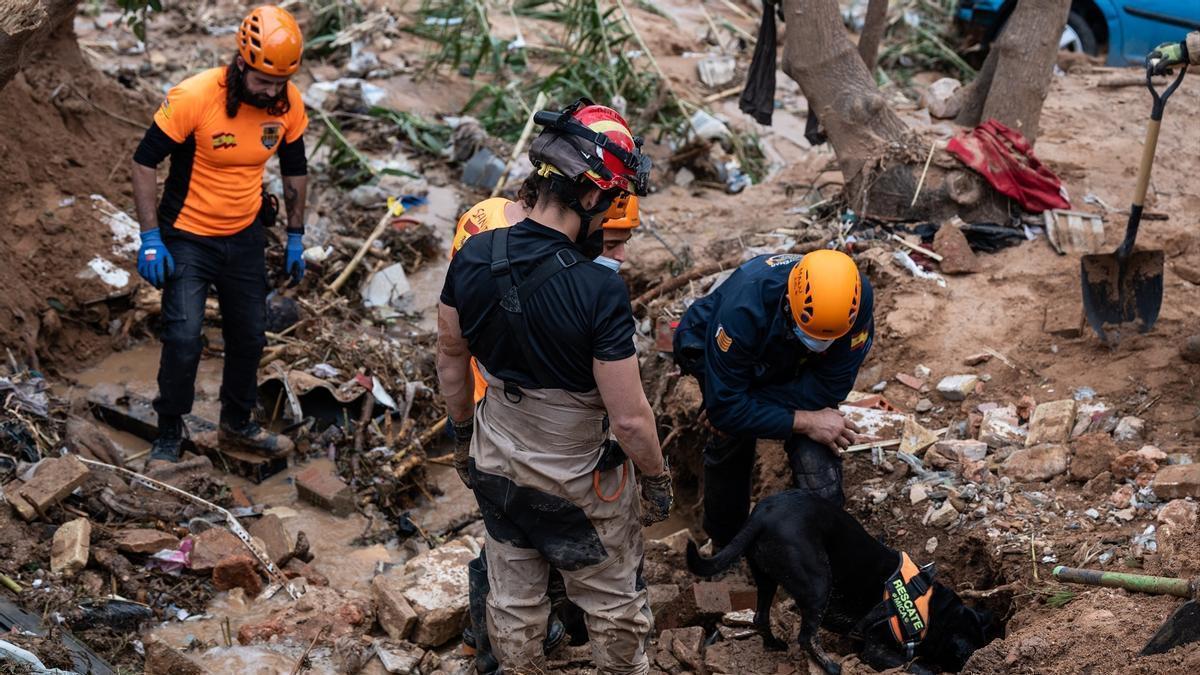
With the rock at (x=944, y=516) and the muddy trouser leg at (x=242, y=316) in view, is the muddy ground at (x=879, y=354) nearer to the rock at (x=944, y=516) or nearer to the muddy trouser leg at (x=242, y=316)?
the rock at (x=944, y=516)

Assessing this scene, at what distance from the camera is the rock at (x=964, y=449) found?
206 inches

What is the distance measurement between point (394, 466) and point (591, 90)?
15.9 ft

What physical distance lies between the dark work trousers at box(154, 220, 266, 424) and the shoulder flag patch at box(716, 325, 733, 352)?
8.36 ft

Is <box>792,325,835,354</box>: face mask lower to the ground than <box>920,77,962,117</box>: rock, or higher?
higher

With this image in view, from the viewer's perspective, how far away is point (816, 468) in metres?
4.59

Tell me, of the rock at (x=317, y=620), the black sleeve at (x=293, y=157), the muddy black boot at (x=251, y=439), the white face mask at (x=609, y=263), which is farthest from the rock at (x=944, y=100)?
the rock at (x=317, y=620)

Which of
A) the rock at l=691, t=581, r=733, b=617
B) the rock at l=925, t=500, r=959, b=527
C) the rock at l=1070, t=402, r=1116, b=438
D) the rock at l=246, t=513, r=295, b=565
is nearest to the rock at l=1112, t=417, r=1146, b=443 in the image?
the rock at l=1070, t=402, r=1116, b=438

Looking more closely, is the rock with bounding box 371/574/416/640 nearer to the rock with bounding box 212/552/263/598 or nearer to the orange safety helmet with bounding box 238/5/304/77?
the rock with bounding box 212/552/263/598

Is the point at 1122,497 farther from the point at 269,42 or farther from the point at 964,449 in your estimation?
the point at 269,42

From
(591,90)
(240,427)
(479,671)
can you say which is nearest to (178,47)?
(591,90)

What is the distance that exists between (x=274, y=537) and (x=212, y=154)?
6.01 ft

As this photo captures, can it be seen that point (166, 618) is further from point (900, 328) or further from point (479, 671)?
point (900, 328)

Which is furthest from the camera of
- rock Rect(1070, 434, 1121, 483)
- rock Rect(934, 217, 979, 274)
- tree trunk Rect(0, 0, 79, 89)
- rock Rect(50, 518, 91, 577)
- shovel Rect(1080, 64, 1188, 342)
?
rock Rect(934, 217, 979, 274)

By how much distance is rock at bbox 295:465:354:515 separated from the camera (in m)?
5.77
